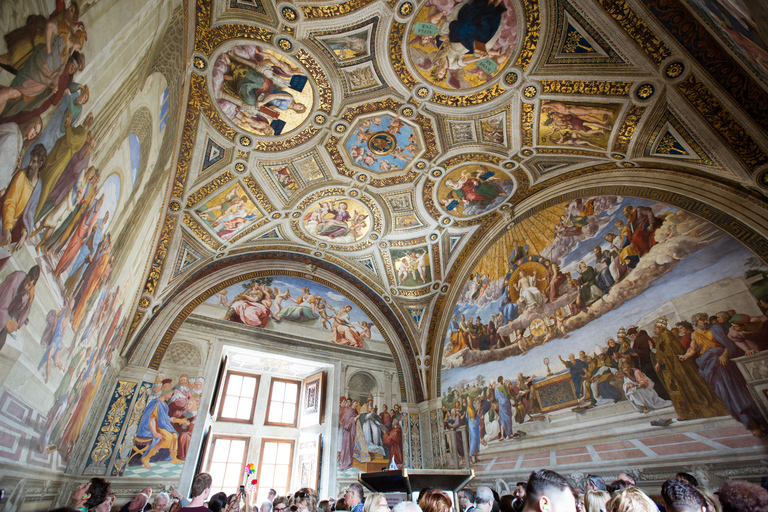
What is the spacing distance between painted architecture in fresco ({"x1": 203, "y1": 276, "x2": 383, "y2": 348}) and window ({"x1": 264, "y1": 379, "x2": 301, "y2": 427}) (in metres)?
2.15

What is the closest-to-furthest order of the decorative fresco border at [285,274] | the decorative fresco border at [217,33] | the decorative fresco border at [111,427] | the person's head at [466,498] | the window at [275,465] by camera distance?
the person's head at [466,498], the decorative fresco border at [217,33], the decorative fresco border at [111,427], the decorative fresco border at [285,274], the window at [275,465]

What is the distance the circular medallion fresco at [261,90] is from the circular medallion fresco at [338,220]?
8.70ft

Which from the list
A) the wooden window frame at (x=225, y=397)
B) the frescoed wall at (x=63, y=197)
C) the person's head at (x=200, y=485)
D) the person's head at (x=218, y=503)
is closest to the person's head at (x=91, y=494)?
the frescoed wall at (x=63, y=197)

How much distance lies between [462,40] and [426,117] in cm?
183

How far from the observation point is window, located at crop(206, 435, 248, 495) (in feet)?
34.9

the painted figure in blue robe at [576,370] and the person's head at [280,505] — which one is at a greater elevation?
the painted figure in blue robe at [576,370]

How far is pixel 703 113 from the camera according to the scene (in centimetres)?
622

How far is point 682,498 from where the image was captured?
2404 mm

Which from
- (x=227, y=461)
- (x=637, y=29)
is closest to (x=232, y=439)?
(x=227, y=461)

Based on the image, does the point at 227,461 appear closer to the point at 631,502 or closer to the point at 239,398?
the point at 239,398

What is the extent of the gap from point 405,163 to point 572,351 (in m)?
5.85

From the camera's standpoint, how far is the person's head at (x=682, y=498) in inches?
93.5

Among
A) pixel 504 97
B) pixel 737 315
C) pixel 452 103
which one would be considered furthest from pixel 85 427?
pixel 737 315

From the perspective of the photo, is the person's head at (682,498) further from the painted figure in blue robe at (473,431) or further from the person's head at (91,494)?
the painted figure in blue robe at (473,431)
